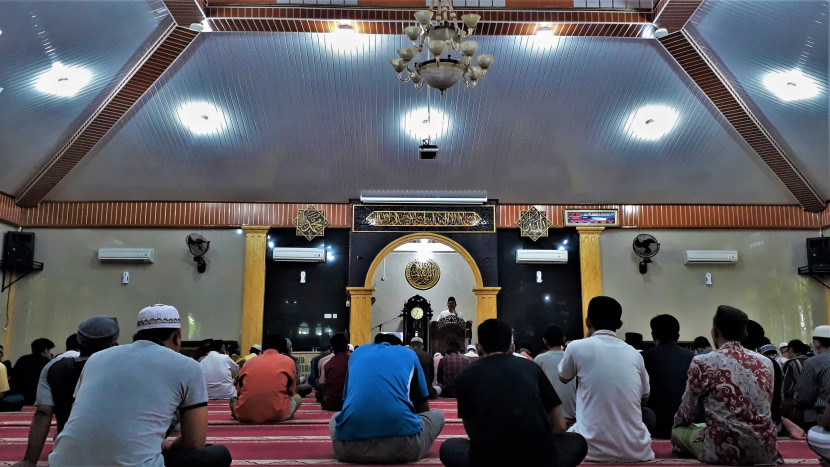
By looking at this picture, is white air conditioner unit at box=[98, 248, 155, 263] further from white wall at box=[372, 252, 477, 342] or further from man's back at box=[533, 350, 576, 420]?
man's back at box=[533, 350, 576, 420]

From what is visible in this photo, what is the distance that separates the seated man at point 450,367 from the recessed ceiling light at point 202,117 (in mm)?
4450

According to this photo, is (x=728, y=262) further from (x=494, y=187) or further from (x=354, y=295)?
A: (x=354, y=295)

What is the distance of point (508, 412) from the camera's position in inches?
80.0

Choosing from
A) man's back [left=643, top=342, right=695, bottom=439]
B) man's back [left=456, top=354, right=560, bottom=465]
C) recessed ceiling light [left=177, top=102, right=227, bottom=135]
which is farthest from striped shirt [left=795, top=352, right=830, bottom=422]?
recessed ceiling light [left=177, top=102, right=227, bottom=135]

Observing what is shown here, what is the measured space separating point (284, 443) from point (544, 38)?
5.55 m

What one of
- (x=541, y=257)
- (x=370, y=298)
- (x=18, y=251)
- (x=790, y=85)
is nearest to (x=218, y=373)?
(x=370, y=298)

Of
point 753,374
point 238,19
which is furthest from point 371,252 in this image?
point 753,374

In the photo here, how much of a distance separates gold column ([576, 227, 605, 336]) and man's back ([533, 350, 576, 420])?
678 cm

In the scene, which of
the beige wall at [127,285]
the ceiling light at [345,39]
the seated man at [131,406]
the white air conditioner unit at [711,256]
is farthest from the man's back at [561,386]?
the white air conditioner unit at [711,256]

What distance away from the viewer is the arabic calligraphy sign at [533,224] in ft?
34.0

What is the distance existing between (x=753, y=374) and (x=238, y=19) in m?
6.06

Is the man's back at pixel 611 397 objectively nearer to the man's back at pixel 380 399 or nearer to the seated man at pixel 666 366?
A: the seated man at pixel 666 366

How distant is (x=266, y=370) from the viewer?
4.51 meters

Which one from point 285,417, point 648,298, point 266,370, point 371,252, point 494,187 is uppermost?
Result: point 494,187
